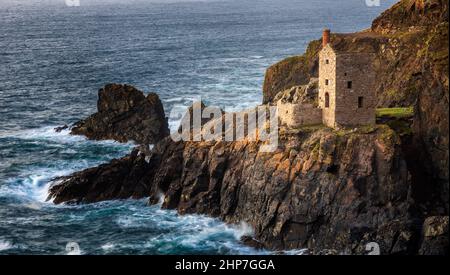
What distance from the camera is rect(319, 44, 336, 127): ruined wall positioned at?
219 ft

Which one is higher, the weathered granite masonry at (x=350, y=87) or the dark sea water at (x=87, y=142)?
the weathered granite masonry at (x=350, y=87)

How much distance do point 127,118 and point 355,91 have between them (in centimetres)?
4227

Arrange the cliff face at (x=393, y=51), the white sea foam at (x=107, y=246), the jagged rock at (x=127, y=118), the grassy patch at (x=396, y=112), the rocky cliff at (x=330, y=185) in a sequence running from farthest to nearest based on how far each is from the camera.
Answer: the jagged rock at (x=127, y=118)
the cliff face at (x=393, y=51)
the grassy patch at (x=396, y=112)
the white sea foam at (x=107, y=246)
the rocky cliff at (x=330, y=185)

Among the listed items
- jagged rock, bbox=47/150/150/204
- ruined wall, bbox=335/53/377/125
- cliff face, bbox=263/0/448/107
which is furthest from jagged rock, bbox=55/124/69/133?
ruined wall, bbox=335/53/377/125

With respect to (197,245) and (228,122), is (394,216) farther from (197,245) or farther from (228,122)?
(228,122)

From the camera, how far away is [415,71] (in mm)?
83500

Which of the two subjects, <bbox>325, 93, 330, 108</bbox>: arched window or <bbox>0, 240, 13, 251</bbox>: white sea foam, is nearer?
<bbox>0, 240, 13, 251</bbox>: white sea foam

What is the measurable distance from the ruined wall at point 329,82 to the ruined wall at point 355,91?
41 centimetres

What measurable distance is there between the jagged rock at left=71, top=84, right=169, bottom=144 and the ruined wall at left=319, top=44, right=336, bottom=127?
112 ft

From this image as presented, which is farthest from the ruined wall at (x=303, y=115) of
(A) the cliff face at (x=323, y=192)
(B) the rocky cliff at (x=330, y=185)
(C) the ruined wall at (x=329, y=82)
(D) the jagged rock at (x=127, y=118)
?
(D) the jagged rock at (x=127, y=118)

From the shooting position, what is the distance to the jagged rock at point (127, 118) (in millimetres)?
98750

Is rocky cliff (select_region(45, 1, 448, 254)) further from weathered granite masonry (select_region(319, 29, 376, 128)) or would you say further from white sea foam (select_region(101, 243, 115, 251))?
white sea foam (select_region(101, 243, 115, 251))

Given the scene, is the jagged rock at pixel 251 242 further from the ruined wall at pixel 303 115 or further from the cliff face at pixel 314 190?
the ruined wall at pixel 303 115

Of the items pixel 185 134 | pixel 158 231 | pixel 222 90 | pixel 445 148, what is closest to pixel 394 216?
pixel 445 148
